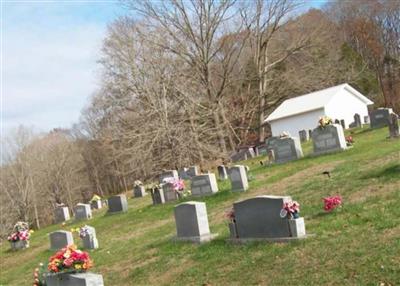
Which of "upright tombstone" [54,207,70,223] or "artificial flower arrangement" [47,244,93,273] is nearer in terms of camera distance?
"artificial flower arrangement" [47,244,93,273]

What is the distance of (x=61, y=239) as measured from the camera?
17.2 meters

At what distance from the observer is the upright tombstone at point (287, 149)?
21.2 metres

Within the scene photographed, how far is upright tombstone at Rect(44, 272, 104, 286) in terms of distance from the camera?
8.22 metres

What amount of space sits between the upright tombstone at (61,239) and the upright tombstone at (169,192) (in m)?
4.36

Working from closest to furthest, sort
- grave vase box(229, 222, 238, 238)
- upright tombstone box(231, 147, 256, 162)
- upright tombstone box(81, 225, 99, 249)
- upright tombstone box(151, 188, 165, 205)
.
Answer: grave vase box(229, 222, 238, 238)
upright tombstone box(81, 225, 99, 249)
upright tombstone box(151, 188, 165, 205)
upright tombstone box(231, 147, 256, 162)

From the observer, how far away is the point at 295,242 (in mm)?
9406

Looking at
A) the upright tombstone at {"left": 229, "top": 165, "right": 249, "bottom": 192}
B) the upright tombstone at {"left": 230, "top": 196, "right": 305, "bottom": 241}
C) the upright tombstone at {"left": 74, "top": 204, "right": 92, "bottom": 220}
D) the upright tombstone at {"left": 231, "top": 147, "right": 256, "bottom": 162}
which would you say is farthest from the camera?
the upright tombstone at {"left": 231, "top": 147, "right": 256, "bottom": 162}

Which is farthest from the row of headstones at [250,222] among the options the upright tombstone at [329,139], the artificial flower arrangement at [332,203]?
the upright tombstone at [329,139]

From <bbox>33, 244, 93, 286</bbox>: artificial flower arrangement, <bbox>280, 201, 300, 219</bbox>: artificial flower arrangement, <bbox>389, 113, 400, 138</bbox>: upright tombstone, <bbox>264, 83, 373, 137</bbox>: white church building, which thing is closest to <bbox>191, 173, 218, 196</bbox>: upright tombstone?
<bbox>389, 113, 400, 138</bbox>: upright tombstone

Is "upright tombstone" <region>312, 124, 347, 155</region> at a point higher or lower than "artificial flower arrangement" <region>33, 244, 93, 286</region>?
higher

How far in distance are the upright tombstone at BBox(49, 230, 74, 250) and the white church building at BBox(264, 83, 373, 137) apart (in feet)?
88.8

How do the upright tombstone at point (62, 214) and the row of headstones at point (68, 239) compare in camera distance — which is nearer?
the row of headstones at point (68, 239)

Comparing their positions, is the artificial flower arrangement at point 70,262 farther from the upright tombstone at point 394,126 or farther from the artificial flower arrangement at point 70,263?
the upright tombstone at point 394,126

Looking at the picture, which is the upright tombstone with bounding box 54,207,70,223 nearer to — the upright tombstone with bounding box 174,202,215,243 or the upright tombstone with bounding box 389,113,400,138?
the upright tombstone with bounding box 389,113,400,138
